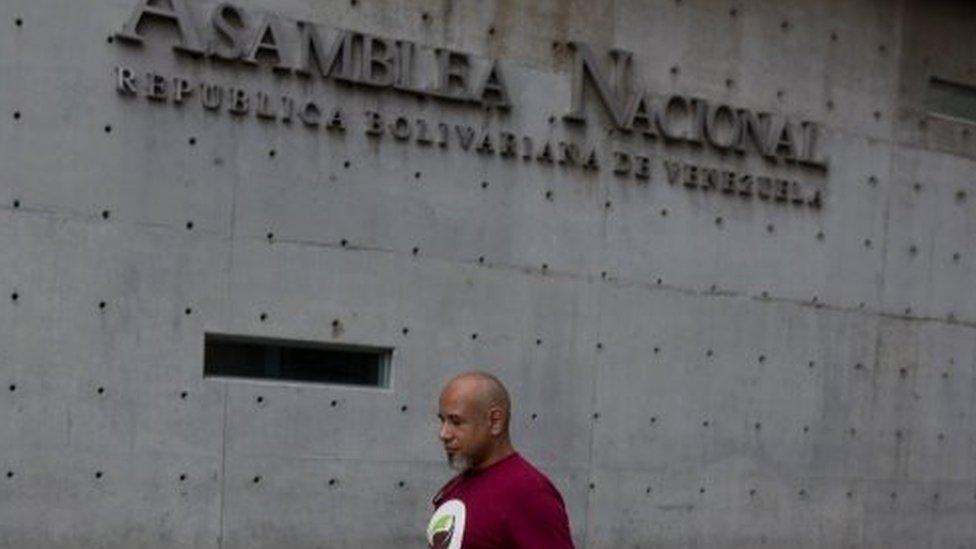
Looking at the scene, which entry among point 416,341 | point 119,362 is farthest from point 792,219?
point 119,362

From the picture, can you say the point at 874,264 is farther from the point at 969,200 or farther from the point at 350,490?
the point at 350,490

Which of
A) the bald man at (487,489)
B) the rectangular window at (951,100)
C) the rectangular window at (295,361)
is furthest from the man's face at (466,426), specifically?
the rectangular window at (951,100)

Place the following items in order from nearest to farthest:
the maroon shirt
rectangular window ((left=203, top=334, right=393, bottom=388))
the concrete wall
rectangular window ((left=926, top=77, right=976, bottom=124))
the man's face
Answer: the maroon shirt, the man's face, the concrete wall, rectangular window ((left=203, top=334, right=393, bottom=388)), rectangular window ((left=926, top=77, right=976, bottom=124))

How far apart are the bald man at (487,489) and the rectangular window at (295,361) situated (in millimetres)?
5050

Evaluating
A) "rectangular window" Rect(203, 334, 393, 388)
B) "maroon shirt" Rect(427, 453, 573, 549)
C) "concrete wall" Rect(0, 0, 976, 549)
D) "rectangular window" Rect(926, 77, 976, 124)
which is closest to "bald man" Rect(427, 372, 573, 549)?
"maroon shirt" Rect(427, 453, 573, 549)

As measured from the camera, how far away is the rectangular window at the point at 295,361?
9.71 m

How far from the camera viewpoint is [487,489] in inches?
184

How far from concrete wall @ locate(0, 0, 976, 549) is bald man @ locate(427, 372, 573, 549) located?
483 cm

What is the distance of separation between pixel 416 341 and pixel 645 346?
1858 millimetres

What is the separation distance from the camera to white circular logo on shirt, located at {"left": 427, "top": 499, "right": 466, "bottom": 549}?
4.70 m

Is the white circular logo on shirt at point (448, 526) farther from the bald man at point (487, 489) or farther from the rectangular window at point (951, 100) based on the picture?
the rectangular window at point (951, 100)

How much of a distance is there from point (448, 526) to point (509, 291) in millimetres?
6031

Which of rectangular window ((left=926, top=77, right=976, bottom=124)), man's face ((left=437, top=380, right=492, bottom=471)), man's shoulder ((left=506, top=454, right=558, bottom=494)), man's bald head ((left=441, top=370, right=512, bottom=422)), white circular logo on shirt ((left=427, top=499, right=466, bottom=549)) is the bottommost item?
white circular logo on shirt ((left=427, top=499, right=466, bottom=549))

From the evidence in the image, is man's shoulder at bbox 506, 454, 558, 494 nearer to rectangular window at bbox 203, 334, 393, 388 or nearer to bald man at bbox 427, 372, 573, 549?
bald man at bbox 427, 372, 573, 549
